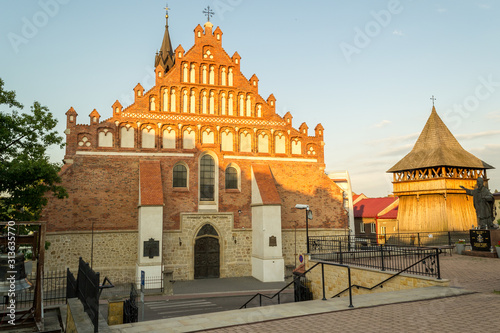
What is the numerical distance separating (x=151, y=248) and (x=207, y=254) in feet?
13.0

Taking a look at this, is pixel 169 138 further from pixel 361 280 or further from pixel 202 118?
pixel 361 280

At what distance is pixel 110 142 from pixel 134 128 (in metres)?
1.74

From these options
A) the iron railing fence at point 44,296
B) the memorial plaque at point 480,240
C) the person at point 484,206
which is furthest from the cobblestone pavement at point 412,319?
the person at point 484,206

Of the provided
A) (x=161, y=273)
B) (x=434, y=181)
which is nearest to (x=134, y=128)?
(x=161, y=273)

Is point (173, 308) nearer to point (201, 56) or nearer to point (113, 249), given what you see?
point (113, 249)

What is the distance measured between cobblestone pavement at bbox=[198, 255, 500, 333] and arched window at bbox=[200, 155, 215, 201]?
16.7 meters

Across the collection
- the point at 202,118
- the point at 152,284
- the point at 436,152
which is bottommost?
the point at 152,284

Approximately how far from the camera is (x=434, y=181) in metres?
32.3

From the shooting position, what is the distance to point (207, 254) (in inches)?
938

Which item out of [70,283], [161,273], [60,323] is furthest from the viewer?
[161,273]

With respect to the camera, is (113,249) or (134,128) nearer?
(113,249)

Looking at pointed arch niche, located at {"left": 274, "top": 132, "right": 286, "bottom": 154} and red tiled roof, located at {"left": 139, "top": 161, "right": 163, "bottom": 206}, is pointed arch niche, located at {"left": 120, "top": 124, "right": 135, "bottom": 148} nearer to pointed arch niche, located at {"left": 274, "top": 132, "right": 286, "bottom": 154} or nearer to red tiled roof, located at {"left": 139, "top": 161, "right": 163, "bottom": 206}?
red tiled roof, located at {"left": 139, "top": 161, "right": 163, "bottom": 206}

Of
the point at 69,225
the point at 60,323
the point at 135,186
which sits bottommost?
the point at 60,323

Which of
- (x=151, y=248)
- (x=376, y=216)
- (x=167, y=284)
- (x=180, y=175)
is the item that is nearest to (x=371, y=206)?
(x=376, y=216)
